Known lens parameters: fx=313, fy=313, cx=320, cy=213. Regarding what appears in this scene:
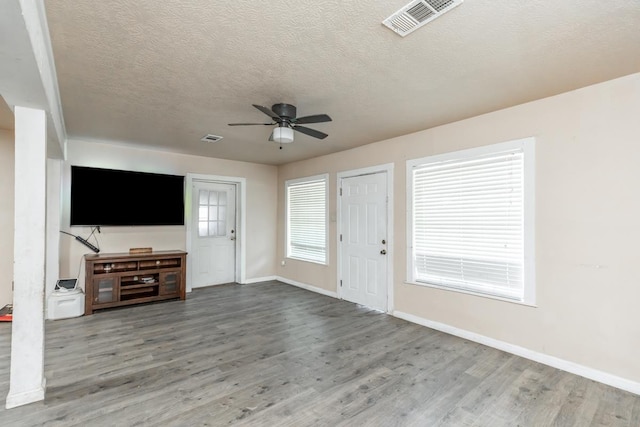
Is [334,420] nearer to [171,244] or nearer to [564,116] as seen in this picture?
[564,116]

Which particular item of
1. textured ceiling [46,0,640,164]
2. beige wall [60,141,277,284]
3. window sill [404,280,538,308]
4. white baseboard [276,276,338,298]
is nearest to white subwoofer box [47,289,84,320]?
beige wall [60,141,277,284]

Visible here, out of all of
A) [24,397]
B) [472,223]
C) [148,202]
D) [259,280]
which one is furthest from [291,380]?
[259,280]

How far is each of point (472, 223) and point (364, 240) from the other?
171 centimetres

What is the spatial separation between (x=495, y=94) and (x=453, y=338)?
2.63 m

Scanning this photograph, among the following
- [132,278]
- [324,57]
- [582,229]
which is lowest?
[132,278]

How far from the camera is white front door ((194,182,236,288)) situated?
19.7ft

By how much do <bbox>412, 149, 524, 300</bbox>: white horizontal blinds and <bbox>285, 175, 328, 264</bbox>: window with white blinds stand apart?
77.8 inches

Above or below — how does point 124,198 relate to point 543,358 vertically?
above

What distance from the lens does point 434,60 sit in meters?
2.35

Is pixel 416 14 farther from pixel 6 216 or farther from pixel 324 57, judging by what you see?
pixel 6 216

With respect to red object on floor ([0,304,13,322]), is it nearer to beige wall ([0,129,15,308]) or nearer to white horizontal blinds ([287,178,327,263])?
beige wall ([0,129,15,308])

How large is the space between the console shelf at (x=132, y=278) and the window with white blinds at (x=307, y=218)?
2145 mm

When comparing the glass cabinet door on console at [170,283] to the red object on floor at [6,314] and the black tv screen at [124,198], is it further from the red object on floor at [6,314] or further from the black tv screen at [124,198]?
the red object on floor at [6,314]

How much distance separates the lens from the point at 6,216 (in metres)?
4.26
